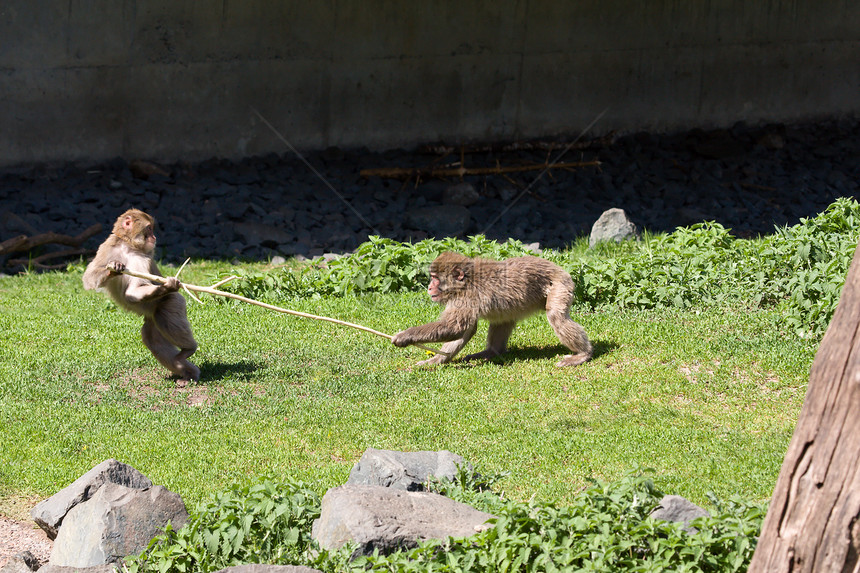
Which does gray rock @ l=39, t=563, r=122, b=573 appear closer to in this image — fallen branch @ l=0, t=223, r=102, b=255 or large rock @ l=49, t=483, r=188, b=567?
large rock @ l=49, t=483, r=188, b=567

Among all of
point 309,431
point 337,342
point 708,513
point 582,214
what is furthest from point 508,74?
point 708,513

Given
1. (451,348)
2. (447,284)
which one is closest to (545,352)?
(451,348)

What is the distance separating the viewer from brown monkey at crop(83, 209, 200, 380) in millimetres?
7387

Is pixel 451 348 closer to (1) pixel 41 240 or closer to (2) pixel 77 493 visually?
(2) pixel 77 493

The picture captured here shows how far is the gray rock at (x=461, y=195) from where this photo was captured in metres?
14.9

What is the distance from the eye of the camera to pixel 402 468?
5480 mm

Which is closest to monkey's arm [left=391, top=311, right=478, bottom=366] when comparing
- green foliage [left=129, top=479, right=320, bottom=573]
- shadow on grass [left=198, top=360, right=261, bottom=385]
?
shadow on grass [left=198, top=360, right=261, bottom=385]

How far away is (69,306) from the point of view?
10367 millimetres

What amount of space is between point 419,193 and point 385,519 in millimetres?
10811

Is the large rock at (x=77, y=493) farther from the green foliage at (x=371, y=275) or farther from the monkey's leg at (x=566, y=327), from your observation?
the green foliage at (x=371, y=275)

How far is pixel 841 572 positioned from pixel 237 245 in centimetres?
1049

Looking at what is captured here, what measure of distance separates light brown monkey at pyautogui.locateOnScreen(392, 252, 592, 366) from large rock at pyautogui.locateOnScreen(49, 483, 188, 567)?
3049 mm

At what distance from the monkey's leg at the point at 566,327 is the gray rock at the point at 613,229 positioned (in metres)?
4.23

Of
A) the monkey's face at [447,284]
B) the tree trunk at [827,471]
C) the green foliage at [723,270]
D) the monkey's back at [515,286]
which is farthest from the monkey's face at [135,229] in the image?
the tree trunk at [827,471]
